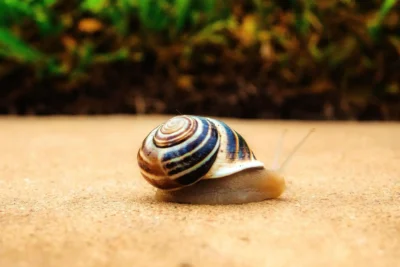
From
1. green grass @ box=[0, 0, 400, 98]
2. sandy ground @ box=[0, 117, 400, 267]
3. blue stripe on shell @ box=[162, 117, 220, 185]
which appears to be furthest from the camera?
green grass @ box=[0, 0, 400, 98]

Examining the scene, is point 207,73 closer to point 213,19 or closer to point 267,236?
point 213,19

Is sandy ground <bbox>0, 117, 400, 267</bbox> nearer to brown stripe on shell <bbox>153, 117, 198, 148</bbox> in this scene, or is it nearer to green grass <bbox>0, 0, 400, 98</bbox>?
brown stripe on shell <bbox>153, 117, 198, 148</bbox>

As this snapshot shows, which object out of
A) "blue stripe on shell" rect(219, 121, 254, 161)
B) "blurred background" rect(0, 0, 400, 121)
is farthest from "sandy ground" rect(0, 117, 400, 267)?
"blurred background" rect(0, 0, 400, 121)

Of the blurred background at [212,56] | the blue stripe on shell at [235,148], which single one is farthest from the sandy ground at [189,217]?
the blurred background at [212,56]

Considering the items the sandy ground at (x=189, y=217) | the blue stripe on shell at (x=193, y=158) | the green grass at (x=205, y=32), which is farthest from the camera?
the green grass at (x=205, y=32)

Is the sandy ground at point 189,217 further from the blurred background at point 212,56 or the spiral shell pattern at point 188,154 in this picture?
the blurred background at point 212,56

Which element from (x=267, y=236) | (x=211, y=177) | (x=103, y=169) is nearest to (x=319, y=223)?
(x=267, y=236)

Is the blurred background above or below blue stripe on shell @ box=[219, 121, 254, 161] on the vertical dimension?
below

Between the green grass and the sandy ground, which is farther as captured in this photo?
the green grass
